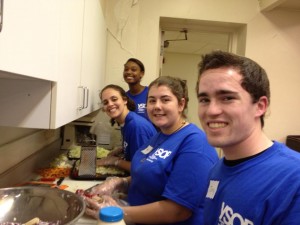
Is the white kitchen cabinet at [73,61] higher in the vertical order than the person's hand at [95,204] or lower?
higher

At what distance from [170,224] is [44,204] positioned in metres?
0.51

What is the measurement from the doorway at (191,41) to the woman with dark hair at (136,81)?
1.71ft

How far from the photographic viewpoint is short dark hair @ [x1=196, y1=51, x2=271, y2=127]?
80 centimetres

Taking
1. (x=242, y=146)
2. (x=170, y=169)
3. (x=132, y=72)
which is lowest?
(x=170, y=169)

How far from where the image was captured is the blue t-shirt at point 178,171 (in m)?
1.07

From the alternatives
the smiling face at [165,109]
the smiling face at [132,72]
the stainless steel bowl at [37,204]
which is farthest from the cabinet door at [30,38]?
the smiling face at [132,72]

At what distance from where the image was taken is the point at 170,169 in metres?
1.15

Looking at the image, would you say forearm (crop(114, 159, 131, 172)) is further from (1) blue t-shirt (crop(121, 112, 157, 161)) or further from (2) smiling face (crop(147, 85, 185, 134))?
(2) smiling face (crop(147, 85, 185, 134))

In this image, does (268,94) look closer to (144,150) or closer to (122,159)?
(144,150)

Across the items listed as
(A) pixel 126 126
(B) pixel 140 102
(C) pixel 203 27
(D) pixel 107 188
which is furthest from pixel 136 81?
(D) pixel 107 188

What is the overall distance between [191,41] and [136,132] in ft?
11.4

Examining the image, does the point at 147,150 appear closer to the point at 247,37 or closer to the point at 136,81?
the point at 136,81

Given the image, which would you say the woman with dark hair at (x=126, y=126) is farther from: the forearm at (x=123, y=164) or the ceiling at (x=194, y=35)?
the ceiling at (x=194, y=35)

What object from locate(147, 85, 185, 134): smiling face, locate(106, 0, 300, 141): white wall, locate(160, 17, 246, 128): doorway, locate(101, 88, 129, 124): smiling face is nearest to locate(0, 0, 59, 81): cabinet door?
locate(147, 85, 185, 134): smiling face
